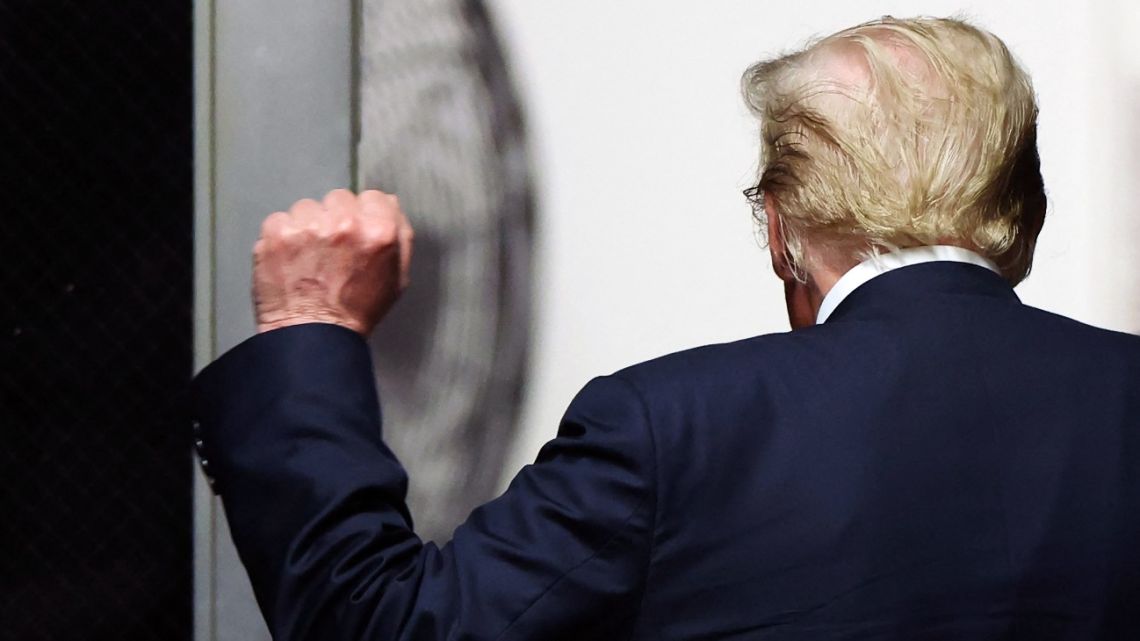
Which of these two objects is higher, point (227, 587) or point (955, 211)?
point (955, 211)

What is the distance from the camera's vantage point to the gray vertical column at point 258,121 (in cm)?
237

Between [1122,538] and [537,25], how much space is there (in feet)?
4.77

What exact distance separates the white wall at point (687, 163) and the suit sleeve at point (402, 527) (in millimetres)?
1047

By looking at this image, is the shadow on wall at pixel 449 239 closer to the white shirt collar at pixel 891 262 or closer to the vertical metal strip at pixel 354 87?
the vertical metal strip at pixel 354 87

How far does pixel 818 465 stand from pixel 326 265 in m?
0.57

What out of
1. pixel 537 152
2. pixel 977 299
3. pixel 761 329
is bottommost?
pixel 761 329

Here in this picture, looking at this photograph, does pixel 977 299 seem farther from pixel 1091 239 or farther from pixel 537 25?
pixel 537 25

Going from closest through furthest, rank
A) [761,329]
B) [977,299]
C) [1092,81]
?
[977,299] < [1092,81] < [761,329]

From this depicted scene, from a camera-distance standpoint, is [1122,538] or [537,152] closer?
[1122,538]

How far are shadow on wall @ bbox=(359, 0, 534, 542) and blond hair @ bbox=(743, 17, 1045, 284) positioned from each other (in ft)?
3.29

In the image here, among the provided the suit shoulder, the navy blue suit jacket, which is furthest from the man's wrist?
the suit shoulder

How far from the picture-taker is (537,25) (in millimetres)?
2387
